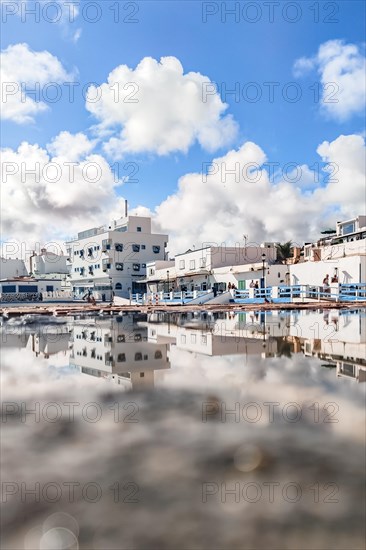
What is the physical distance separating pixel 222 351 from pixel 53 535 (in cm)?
670

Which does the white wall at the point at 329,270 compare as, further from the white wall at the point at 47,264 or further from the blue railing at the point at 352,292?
the white wall at the point at 47,264

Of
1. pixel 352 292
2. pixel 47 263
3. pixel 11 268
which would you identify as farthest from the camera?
Answer: pixel 11 268

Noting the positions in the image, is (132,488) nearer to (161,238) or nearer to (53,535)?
(53,535)

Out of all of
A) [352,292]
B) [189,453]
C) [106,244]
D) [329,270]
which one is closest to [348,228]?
[329,270]

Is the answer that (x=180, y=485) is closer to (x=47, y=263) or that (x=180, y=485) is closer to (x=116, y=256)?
(x=116, y=256)

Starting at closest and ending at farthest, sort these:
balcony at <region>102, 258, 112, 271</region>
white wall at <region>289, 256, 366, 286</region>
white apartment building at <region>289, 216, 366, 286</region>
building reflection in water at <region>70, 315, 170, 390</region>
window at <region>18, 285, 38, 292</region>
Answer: building reflection in water at <region>70, 315, 170, 390</region> < white wall at <region>289, 256, 366, 286</region> < white apartment building at <region>289, 216, 366, 286</region> < balcony at <region>102, 258, 112, 271</region> < window at <region>18, 285, 38, 292</region>

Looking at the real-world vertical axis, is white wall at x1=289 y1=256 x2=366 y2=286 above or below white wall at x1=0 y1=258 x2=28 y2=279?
below

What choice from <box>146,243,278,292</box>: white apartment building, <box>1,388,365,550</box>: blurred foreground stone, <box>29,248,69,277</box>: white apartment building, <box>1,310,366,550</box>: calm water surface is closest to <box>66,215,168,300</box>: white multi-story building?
<box>146,243,278,292</box>: white apartment building

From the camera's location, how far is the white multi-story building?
213ft

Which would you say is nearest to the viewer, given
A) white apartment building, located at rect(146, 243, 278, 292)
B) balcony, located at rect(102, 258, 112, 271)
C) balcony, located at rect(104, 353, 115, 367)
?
balcony, located at rect(104, 353, 115, 367)

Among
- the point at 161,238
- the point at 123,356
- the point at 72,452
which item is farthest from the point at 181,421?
the point at 161,238

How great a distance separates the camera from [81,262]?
7194 cm

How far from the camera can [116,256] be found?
65188 millimetres

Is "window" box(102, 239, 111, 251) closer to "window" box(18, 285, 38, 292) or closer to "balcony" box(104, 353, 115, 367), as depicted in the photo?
"window" box(18, 285, 38, 292)
